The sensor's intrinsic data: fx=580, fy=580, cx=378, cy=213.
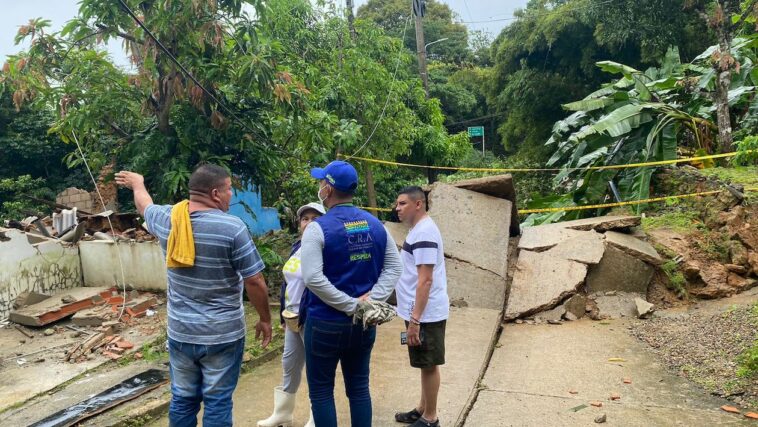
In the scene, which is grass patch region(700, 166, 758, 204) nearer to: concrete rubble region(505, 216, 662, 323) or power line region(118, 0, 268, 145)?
concrete rubble region(505, 216, 662, 323)

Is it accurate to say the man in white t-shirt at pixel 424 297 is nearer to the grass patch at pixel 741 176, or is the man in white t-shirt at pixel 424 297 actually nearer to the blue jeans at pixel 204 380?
the blue jeans at pixel 204 380

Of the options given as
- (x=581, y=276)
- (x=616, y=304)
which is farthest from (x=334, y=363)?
(x=616, y=304)

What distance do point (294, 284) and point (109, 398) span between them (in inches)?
88.9

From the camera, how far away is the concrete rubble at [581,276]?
21.8ft

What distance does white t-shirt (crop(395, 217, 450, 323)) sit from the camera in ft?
11.4

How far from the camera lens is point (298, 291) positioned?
3.71 m

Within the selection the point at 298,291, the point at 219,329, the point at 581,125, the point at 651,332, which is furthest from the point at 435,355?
the point at 581,125

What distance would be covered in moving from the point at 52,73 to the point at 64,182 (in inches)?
499

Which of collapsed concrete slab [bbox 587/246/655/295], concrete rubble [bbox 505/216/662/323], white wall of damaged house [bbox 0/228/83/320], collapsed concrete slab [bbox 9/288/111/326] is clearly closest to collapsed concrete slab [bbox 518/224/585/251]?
concrete rubble [bbox 505/216/662/323]

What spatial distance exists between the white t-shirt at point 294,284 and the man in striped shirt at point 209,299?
0.61 metres

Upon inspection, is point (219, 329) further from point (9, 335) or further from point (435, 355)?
point (9, 335)

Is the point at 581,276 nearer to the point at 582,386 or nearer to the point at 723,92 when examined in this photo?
the point at 582,386

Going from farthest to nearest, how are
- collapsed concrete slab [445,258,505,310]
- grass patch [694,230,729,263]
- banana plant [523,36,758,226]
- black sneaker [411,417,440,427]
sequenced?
banana plant [523,36,758,226] → grass patch [694,230,729,263] → collapsed concrete slab [445,258,505,310] → black sneaker [411,417,440,427]

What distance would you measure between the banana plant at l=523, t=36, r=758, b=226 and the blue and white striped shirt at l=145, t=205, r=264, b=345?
25.3 feet
